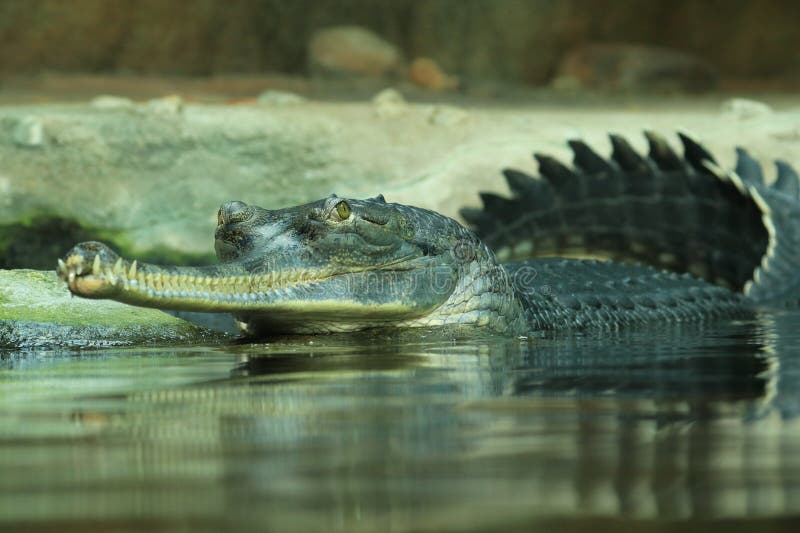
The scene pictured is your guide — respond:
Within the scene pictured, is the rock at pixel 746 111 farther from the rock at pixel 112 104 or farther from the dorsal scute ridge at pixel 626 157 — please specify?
the rock at pixel 112 104

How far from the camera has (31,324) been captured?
13.9 ft

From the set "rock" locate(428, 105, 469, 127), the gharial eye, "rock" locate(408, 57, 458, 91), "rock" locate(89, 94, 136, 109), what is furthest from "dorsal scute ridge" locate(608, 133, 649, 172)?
"rock" locate(408, 57, 458, 91)

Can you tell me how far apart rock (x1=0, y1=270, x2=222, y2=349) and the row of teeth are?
0.68 m

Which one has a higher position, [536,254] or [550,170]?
[550,170]

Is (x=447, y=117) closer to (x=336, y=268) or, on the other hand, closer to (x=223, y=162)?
(x=223, y=162)

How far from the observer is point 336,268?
4227mm

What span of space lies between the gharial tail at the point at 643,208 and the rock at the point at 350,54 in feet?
26.4

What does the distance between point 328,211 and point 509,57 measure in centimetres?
1259

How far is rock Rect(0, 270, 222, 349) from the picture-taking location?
13.8ft

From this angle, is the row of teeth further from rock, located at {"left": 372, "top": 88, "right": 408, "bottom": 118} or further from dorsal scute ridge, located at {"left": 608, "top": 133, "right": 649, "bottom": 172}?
rock, located at {"left": 372, "top": 88, "right": 408, "bottom": 118}

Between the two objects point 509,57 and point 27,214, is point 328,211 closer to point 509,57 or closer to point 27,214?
point 27,214

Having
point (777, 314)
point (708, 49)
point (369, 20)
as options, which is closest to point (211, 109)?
point (777, 314)

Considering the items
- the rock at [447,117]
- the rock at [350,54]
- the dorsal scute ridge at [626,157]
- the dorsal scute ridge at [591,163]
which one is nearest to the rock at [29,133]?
the rock at [447,117]

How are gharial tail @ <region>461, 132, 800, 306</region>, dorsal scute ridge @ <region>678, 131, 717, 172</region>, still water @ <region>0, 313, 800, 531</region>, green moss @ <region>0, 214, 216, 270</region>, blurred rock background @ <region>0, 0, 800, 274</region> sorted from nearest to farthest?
still water @ <region>0, 313, 800, 531</region> → dorsal scute ridge @ <region>678, 131, 717, 172</region> → gharial tail @ <region>461, 132, 800, 306</region> → green moss @ <region>0, 214, 216, 270</region> → blurred rock background @ <region>0, 0, 800, 274</region>
